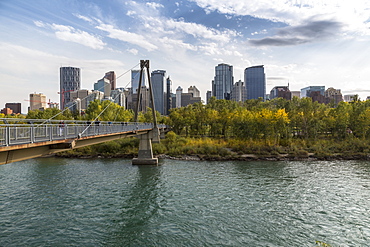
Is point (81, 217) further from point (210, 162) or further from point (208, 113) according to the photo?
point (208, 113)

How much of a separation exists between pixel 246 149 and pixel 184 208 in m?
34.4

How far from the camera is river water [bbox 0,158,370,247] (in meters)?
15.4

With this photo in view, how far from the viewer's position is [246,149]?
5200cm

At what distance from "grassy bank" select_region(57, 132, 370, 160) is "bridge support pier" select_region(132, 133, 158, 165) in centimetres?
700

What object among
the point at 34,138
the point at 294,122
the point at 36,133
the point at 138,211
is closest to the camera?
the point at 34,138

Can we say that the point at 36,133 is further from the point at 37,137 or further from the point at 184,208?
the point at 184,208

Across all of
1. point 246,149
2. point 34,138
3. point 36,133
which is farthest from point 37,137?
point 246,149

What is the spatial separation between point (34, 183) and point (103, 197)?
10904 mm

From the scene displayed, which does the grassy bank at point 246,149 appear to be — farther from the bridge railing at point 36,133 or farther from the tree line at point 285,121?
the bridge railing at point 36,133

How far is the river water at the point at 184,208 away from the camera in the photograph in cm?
1542

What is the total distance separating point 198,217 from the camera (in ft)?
60.5

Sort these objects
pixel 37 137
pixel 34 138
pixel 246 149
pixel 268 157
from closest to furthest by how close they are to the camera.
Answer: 1. pixel 34 138
2. pixel 37 137
3. pixel 268 157
4. pixel 246 149

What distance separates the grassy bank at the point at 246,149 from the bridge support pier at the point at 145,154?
23.0 ft

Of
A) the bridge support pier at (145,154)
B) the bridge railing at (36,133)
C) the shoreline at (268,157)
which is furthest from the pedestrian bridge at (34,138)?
the shoreline at (268,157)
